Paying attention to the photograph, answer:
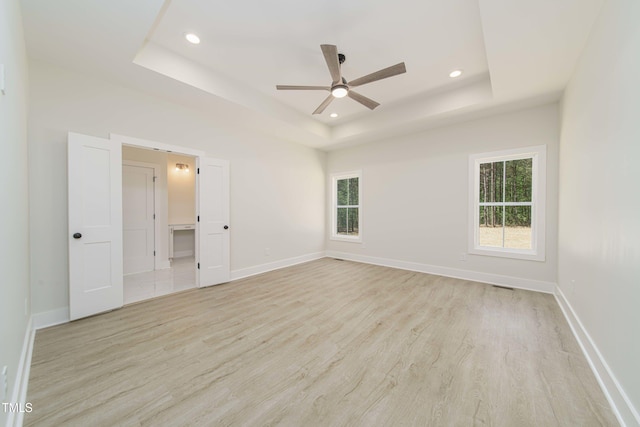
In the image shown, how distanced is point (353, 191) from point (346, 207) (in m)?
0.44

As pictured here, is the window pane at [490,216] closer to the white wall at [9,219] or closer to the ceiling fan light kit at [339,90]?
the ceiling fan light kit at [339,90]

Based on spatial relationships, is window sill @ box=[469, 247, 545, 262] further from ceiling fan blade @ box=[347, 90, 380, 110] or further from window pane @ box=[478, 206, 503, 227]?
ceiling fan blade @ box=[347, 90, 380, 110]

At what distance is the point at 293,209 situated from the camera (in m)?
5.30

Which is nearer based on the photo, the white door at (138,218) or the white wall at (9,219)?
the white wall at (9,219)

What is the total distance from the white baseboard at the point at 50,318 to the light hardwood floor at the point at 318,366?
0.15m

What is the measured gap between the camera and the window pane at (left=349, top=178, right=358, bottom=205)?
574cm

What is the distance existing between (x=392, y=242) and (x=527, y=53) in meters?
3.49

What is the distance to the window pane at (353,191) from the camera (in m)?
5.74

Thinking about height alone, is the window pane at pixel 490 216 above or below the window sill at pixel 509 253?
above

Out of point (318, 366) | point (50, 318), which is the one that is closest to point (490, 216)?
point (318, 366)

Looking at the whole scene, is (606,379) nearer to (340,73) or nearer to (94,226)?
(340,73)

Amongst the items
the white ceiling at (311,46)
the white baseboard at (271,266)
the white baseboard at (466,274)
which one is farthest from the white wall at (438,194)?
the white baseboard at (271,266)

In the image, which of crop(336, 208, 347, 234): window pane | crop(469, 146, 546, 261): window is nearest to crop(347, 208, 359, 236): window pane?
crop(336, 208, 347, 234): window pane

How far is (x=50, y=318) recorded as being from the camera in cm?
249
